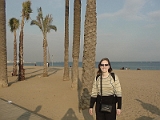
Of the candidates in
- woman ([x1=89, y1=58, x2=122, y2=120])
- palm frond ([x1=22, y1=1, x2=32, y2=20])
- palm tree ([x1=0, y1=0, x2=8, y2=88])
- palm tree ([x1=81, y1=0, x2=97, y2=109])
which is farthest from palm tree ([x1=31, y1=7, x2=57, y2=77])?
woman ([x1=89, y1=58, x2=122, y2=120])

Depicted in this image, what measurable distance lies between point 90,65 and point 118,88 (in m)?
4.12

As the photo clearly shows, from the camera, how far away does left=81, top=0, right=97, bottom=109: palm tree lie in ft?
25.5

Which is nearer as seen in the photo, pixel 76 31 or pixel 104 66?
pixel 104 66

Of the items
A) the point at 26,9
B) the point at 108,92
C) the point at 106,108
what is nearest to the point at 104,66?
the point at 108,92

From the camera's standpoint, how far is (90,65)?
25.7 feet

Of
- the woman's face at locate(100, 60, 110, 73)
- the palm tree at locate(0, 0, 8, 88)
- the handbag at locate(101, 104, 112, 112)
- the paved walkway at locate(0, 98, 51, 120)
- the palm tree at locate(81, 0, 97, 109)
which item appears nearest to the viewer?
the handbag at locate(101, 104, 112, 112)

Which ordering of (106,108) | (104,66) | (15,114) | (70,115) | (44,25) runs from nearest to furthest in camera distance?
(106,108), (104,66), (15,114), (70,115), (44,25)

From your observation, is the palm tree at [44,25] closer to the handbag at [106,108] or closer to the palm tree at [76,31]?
the palm tree at [76,31]

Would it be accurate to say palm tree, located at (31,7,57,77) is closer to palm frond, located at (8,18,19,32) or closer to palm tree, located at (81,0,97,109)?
palm frond, located at (8,18,19,32)

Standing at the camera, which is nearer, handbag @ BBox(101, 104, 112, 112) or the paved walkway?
handbag @ BBox(101, 104, 112, 112)

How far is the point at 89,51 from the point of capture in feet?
25.8

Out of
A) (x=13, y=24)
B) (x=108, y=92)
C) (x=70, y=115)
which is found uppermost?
(x=13, y=24)

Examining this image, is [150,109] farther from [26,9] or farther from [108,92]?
[26,9]

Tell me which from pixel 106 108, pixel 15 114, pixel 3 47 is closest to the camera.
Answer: pixel 106 108
